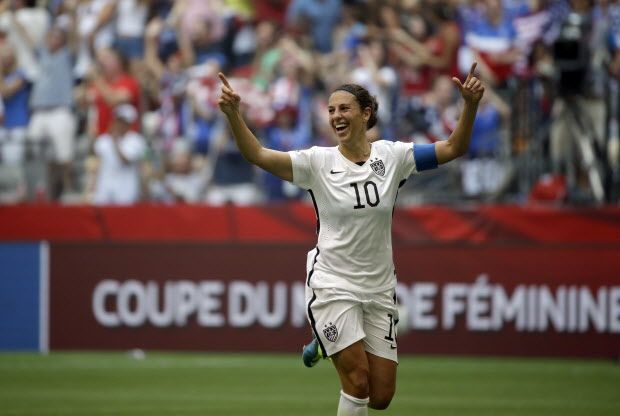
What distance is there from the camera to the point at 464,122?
Answer: 8492mm

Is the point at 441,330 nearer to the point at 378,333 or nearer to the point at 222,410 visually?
the point at 222,410

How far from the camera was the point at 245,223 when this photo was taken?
16.3 meters

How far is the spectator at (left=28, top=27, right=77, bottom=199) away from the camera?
18688mm

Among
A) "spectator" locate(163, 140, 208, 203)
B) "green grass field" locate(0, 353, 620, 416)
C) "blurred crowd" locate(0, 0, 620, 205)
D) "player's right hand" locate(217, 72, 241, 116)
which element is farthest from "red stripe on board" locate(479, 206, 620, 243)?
"player's right hand" locate(217, 72, 241, 116)

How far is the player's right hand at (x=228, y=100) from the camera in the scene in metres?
8.09

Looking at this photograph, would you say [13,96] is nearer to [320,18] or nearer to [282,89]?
[282,89]

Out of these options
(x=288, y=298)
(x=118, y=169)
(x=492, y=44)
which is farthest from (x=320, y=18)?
(x=288, y=298)

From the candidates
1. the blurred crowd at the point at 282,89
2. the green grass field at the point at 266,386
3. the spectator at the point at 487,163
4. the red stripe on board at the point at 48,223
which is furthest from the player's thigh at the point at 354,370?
the spectator at the point at 487,163

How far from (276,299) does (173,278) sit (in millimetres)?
1308

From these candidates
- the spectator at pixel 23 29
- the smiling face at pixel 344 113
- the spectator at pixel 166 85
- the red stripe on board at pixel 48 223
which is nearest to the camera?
the smiling face at pixel 344 113

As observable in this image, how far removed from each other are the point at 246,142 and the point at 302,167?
0.48 metres

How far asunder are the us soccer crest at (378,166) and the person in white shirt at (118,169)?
30.9ft

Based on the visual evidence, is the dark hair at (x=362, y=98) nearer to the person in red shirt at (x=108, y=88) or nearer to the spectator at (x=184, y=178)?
the spectator at (x=184, y=178)

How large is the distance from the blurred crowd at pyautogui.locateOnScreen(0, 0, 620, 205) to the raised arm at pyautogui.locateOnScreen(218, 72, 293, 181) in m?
8.09
